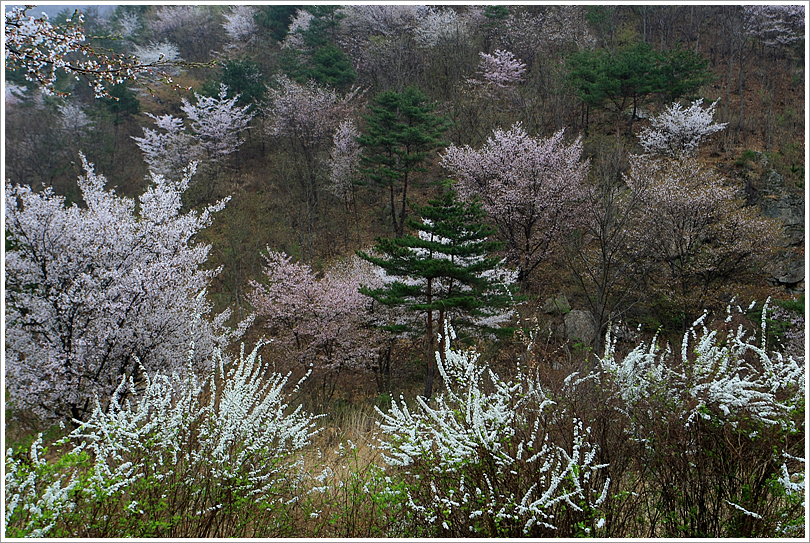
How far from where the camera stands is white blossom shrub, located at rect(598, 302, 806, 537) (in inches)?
98.5

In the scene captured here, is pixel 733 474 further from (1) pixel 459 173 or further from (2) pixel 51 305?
(1) pixel 459 173

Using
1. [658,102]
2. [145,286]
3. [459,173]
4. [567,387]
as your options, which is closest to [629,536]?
[567,387]

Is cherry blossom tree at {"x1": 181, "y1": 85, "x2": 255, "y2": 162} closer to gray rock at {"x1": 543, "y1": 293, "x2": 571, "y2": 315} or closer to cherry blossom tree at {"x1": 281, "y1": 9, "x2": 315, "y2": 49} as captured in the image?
cherry blossom tree at {"x1": 281, "y1": 9, "x2": 315, "y2": 49}

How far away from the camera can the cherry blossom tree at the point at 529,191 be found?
16469 mm

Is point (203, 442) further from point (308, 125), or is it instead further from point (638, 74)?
point (308, 125)

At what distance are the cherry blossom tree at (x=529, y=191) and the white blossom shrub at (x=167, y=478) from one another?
14.1m

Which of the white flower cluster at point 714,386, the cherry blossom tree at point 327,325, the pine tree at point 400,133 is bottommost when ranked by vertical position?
the white flower cluster at point 714,386

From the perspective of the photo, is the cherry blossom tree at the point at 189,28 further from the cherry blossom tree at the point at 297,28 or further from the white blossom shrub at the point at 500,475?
the white blossom shrub at the point at 500,475

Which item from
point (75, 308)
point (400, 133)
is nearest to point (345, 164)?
point (400, 133)

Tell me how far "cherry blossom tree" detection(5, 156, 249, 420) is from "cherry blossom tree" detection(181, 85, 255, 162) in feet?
64.8

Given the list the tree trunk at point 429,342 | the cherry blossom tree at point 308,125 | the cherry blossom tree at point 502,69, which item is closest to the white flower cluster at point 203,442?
the tree trunk at point 429,342

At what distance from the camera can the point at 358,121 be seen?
25047 mm

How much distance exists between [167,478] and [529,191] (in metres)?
15.6

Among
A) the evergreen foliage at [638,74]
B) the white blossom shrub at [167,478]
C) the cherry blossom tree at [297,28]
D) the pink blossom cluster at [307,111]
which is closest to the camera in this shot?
→ the white blossom shrub at [167,478]
